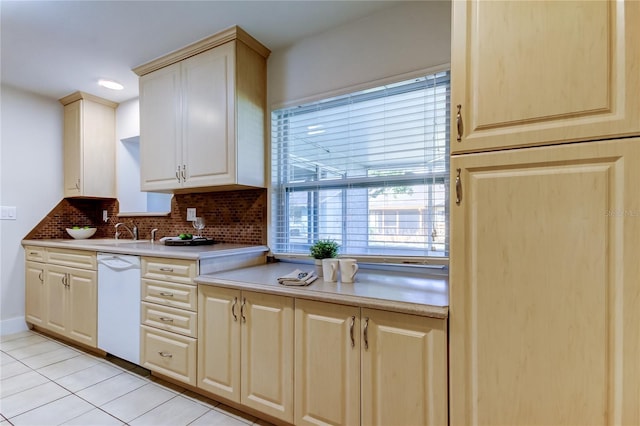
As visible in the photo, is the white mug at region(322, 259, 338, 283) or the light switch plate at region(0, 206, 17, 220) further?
the light switch plate at region(0, 206, 17, 220)

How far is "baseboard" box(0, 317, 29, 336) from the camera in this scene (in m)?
2.93

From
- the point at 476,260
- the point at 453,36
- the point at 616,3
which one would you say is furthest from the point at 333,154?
the point at 616,3

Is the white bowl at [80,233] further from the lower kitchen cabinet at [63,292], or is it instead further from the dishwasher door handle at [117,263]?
the dishwasher door handle at [117,263]

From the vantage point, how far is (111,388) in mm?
2002

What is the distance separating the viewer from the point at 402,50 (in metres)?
1.88

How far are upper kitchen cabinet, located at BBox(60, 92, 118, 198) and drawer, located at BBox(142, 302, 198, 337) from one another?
6.37 ft

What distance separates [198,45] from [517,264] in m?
2.39

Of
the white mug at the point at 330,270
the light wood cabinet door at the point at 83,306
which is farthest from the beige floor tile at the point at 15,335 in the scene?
the white mug at the point at 330,270

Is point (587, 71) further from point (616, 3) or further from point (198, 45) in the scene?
point (198, 45)

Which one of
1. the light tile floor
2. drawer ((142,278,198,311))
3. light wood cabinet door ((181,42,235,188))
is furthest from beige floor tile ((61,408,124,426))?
light wood cabinet door ((181,42,235,188))

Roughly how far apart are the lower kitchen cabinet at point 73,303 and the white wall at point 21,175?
546 millimetres

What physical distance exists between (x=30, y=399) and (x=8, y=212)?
199 centimetres

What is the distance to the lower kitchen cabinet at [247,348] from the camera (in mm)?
1526

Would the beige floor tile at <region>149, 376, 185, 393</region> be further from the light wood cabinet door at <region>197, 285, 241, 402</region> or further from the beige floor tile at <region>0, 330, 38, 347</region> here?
the beige floor tile at <region>0, 330, 38, 347</region>
